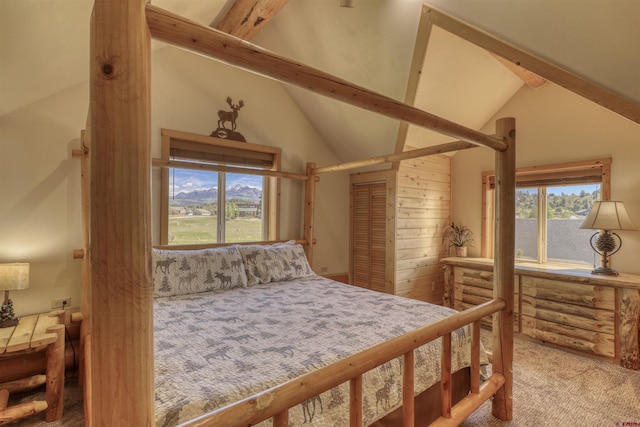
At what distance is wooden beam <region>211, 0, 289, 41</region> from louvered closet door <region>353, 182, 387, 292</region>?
220cm

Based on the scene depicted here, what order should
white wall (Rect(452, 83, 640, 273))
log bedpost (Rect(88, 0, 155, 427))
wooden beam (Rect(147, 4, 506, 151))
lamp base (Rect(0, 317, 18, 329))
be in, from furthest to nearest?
1. white wall (Rect(452, 83, 640, 273))
2. lamp base (Rect(0, 317, 18, 329))
3. wooden beam (Rect(147, 4, 506, 151))
4. log bedpost (Rect(88, 0, 155, 427))

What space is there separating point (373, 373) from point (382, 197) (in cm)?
278

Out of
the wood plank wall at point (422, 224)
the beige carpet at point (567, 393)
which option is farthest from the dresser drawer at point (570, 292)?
the wood plank wall at point (422, 224)

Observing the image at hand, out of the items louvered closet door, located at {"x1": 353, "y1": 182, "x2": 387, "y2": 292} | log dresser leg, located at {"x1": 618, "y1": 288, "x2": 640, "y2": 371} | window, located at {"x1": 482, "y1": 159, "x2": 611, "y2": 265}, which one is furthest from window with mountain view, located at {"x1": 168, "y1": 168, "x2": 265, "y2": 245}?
log dresser leg, located at {"x1": 618, "y1": 288, "x2": 640, "y2": 371}

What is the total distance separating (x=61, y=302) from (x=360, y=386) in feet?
8.29

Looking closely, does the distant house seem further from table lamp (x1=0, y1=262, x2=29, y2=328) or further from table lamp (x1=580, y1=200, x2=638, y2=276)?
table lamp (x1=580, y1=200, x2=638, y2=276)

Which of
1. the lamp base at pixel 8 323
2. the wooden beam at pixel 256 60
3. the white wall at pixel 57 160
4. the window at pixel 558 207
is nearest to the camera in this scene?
the wooden beam at pixel 256 60

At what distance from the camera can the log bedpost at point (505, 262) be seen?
1844mm

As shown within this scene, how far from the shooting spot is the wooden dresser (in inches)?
101

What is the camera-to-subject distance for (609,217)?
2764 mm

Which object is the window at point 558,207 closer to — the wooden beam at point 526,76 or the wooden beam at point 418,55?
the wooden beam at point 526,76

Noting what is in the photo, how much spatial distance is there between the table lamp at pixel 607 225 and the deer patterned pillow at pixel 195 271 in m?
3.18

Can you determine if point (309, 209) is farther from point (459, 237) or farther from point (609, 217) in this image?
point (609, 217)

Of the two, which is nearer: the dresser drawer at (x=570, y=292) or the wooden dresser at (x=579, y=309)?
the wooden dresser at (x=579, y=309)
